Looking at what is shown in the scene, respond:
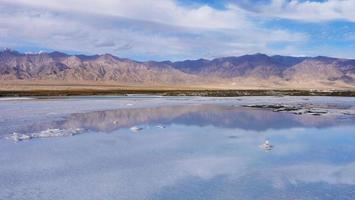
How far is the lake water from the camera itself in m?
8.12

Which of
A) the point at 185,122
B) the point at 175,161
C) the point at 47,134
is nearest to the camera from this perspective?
the point at 175,161

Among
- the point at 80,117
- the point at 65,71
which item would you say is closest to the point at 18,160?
the point at 80,117

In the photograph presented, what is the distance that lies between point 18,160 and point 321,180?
22.7 ft

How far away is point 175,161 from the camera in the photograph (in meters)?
10.9

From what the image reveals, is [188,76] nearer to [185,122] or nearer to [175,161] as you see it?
[185,122]

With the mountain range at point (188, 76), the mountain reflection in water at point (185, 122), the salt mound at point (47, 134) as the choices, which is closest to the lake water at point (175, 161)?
the salt mound at point (47, 134)

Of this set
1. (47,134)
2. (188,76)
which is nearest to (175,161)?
(47,134)

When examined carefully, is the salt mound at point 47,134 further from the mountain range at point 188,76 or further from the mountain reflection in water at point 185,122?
the mountain range at point 188,76

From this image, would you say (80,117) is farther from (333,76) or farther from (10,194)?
(333,76)

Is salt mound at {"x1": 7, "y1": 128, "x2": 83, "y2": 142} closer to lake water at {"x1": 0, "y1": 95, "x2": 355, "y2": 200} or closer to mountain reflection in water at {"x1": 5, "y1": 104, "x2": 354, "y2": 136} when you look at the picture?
lake water at {"x1": 0, "y1": 95, "x2": 355, "y2": 200}

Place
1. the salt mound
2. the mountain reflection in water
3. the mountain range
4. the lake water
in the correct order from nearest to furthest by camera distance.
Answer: the lake water < the salt mound < the mountain reflection in water < the mountain range

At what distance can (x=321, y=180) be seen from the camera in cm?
904

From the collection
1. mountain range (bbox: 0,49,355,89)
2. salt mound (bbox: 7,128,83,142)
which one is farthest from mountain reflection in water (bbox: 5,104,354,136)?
mountain range (bbox: 0,49,355,89)

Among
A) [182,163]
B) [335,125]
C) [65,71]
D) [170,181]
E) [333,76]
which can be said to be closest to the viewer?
[170,181]
